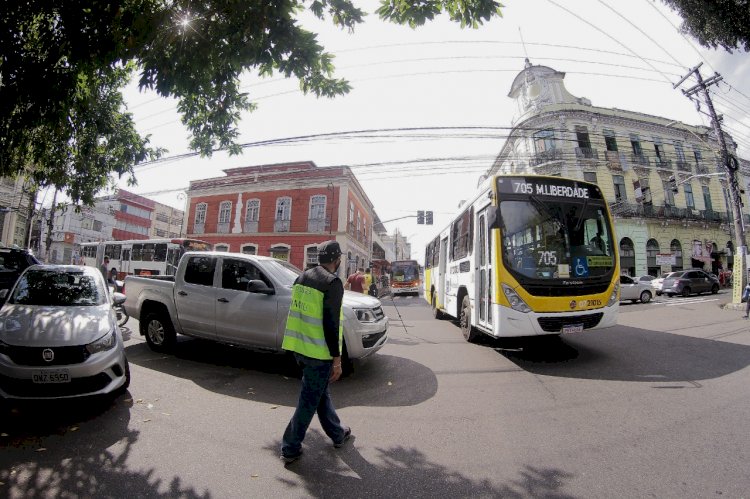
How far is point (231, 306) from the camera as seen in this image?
5129mm

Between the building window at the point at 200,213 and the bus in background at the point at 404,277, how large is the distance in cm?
1766

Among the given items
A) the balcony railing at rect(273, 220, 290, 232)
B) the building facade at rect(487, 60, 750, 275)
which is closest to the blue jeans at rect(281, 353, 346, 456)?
the balcony railing at rect(273, 220, 290, 232)

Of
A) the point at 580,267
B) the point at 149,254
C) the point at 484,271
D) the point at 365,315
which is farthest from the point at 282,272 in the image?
the point at 149,254

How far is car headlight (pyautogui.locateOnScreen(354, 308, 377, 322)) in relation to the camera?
4742 millimetres

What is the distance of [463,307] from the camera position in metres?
7.38

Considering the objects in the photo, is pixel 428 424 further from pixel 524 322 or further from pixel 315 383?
pixel 524 322

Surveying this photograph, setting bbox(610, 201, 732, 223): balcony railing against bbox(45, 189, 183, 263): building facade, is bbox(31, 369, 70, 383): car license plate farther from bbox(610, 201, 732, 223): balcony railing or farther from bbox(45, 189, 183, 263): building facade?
bbox(45, 189, 183, 263): building facade

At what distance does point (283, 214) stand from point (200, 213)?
8.54 metres

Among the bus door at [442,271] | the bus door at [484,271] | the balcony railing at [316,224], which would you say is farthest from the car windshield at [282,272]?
the balcony railing at [316,224]

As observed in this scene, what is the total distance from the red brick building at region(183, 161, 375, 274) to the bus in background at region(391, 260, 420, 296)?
3.62 meters

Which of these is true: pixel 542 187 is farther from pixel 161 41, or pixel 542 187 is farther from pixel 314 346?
pixel 161 41

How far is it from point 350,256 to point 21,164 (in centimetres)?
2101

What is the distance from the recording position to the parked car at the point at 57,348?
3184 mm

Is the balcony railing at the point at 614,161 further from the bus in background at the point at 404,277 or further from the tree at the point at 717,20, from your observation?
the tree at the point at 717,20
